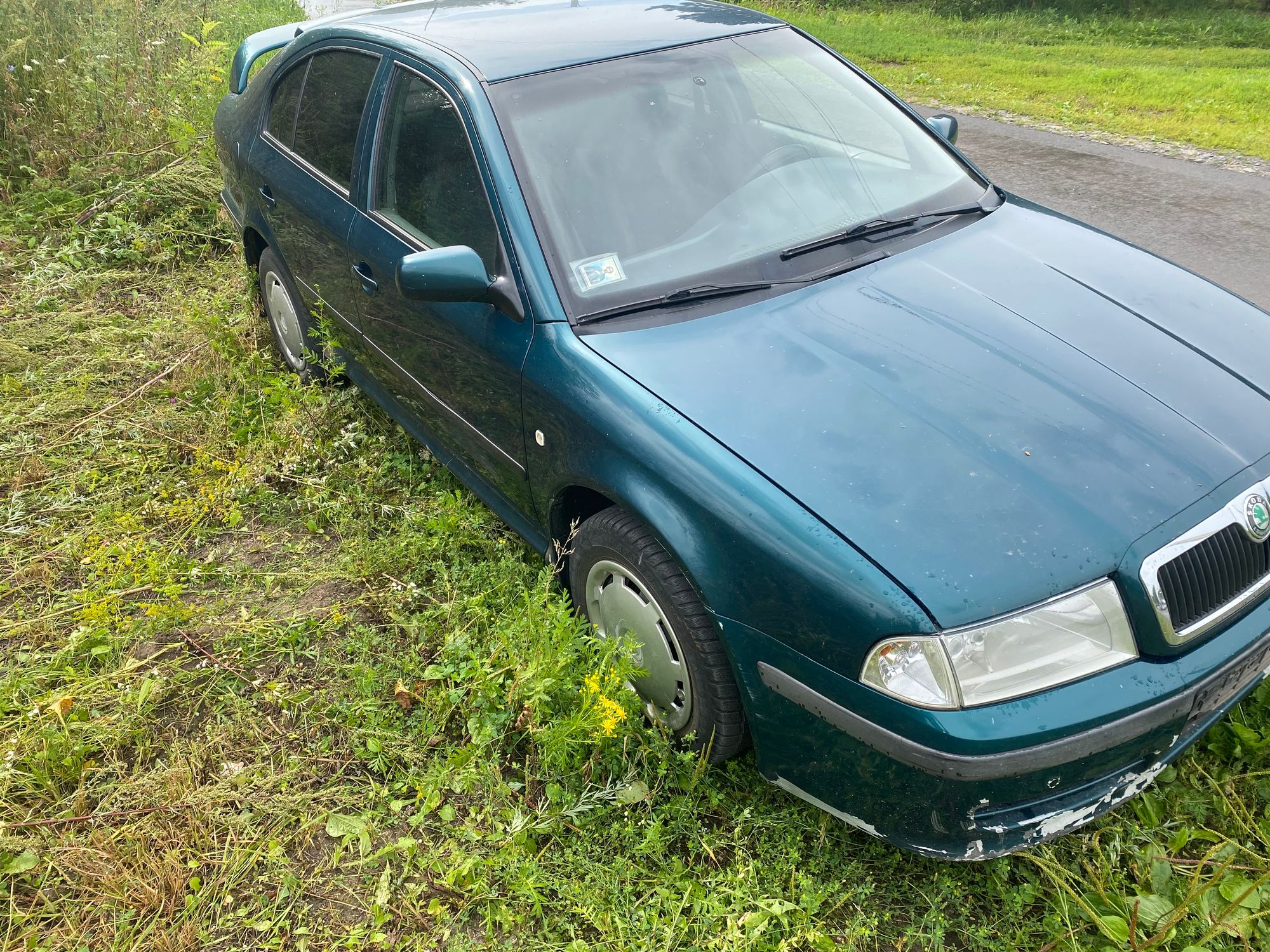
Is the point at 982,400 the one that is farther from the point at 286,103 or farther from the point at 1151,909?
the point at 286,103

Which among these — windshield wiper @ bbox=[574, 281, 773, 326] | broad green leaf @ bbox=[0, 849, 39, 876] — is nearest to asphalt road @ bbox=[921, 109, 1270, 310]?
windshield wiper @ bbox=[574, 281, 773, 326]

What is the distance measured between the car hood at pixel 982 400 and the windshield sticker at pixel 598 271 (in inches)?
7.0

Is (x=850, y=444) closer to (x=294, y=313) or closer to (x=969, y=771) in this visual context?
(x=969, y=771)

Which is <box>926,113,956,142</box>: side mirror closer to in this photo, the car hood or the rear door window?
the car hood

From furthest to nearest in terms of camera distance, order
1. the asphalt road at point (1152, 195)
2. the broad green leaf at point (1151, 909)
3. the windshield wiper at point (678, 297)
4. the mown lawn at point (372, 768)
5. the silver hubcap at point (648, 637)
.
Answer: the asphalt road at point (1152, 195) → the windshield wiper at point (678, 297) → the silver hubcap at point (648, 637) → the mown lawn at point (372, 768) → the broad green leaf at point (1151, 909)

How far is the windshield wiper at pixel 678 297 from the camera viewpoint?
2.51 meters

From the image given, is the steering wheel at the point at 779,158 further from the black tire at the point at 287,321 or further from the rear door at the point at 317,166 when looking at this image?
the black tire at the point at 287,321

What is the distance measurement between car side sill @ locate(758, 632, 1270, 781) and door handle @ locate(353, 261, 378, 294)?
205 centimetres

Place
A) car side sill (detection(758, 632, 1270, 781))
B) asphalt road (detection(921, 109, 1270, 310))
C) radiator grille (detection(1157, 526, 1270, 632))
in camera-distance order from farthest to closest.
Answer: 1. asphalt road (detection(921, 109, 1270, 310))
2. radiator grille (detection(1157, 526, 1270, 632))
3. car side sill (detection(758, 632, 1270, 781))

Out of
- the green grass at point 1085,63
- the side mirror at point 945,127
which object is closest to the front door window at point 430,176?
the side mirror at point 945,127

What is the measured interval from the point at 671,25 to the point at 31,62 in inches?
229

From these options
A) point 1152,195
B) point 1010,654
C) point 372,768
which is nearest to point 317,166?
point 372,768

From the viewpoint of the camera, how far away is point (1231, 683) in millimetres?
2035

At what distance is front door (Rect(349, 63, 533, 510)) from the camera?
2.72 m
